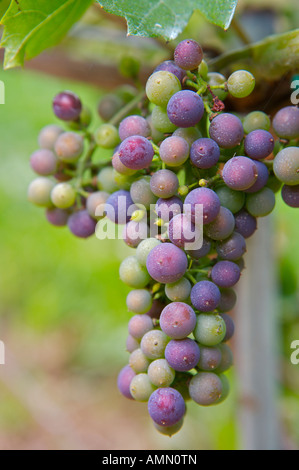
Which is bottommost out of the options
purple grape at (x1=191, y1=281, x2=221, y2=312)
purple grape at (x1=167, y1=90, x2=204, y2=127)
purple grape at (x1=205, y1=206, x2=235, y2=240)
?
purple grape at (x1=191, y1=281, x2=221, y2=312)

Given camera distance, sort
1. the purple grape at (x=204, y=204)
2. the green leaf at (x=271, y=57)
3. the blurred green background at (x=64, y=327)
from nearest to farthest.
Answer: the purple grape at (x=204, y=204) < the green leaf at (x=271, y=57) < the blurred green background at (x=64, y=327)

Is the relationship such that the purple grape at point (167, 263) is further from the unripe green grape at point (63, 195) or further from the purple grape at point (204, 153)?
the unripe green grape at point (63, 195)

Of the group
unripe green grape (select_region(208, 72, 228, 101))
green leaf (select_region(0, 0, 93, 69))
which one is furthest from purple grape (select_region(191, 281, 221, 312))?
green leaf (select_region(0, 0, 93, 69))

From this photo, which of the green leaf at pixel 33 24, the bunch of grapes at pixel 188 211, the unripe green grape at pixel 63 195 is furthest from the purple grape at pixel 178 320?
the green leaf at pixel 33 24

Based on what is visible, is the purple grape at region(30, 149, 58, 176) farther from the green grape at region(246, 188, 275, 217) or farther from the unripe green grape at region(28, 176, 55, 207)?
the green grape at region(246, 188, 275, 217)

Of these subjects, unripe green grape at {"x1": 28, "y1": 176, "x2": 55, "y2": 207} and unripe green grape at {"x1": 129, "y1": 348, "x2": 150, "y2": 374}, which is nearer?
unripe green grape at {"x1": 129, "y1": 348, "x2": 150, "y2": 374}
